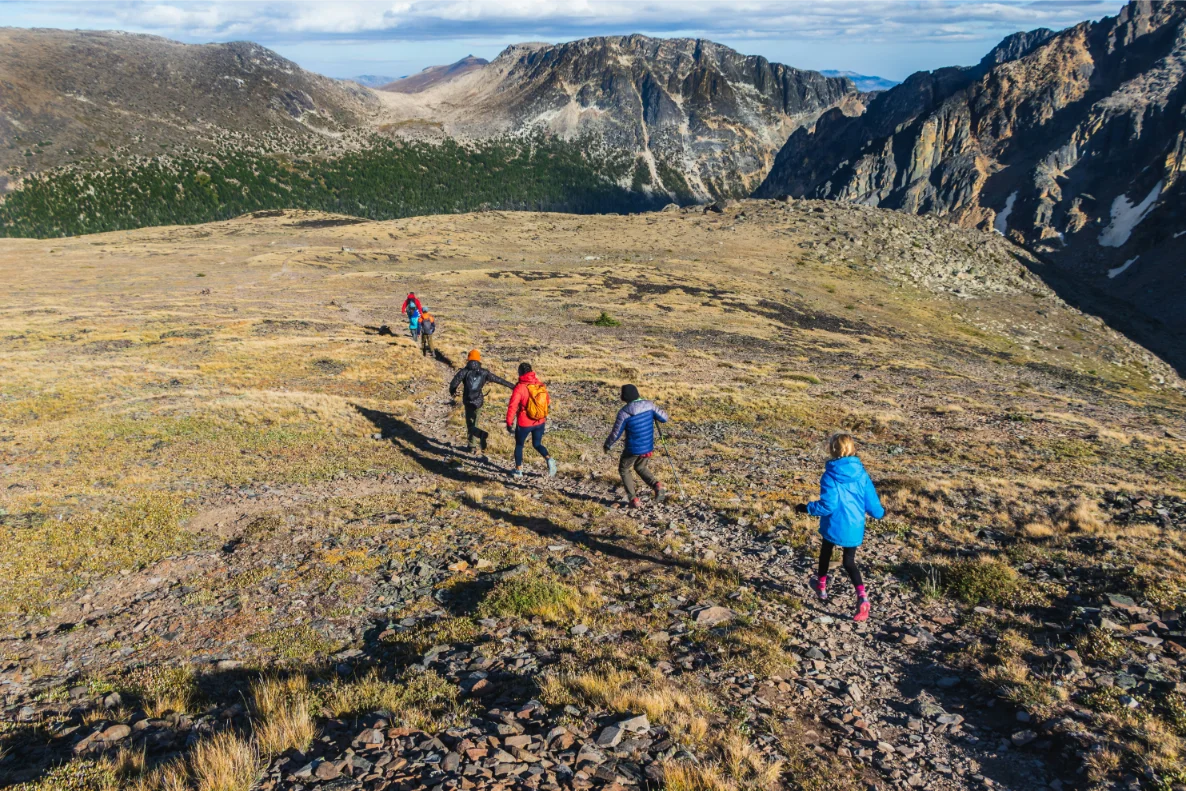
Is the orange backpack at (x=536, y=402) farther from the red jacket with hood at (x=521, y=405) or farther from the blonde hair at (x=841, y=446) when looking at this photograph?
the blonde hair at (x=841, y=446)

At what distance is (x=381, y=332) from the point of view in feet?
124

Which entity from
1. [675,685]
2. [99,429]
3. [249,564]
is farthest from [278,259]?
[675,685]

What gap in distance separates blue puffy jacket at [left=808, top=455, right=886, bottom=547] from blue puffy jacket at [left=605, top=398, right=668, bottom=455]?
13.8ft

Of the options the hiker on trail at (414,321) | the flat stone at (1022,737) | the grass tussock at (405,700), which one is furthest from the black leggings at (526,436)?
the hiker on trail at (414,321)

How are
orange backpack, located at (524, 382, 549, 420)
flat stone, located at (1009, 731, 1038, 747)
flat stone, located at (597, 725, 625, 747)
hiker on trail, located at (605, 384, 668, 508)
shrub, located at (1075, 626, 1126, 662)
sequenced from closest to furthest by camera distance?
flat stone, located at (597, 725, 625, 747)
flat stone, located at (1009, 731, 1038, 747)
shrub, located at (1075, 626, 1126, 662)
hiker on trail, located at (605, 384, 668, 508)
orange backpack, located at (524, 382, 549, 420)

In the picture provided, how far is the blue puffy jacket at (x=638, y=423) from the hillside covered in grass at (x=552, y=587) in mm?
1800

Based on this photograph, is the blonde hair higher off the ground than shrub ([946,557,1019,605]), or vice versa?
the blonde hair

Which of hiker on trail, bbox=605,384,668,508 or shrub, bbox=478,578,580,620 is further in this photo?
hiker on trail, bbox=605,384,668,508

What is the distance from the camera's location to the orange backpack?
49.0 feet

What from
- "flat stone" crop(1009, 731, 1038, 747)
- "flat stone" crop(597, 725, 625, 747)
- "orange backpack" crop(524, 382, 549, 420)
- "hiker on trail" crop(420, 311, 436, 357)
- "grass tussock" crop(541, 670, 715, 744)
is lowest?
"hiker on trail" crop(420, 311, 436, 357)

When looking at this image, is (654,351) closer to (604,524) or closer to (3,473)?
(604,524)

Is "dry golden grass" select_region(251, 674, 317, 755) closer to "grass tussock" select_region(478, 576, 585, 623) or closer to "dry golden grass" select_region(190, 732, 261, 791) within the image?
"dry golden grass" select_region(190, 732, 261, 791)

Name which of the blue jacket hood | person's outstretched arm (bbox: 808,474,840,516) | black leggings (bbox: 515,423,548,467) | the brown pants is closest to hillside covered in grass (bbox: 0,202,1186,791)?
the brown pants

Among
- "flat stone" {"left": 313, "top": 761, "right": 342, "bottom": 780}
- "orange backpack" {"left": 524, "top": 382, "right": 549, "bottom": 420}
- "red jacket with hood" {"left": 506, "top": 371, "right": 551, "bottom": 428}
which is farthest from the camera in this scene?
"orange backpack" {"left": 524, "top": 382, "right": 549, "bottom": 420}
